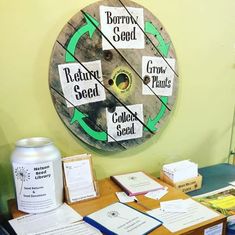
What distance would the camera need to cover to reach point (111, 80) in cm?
139

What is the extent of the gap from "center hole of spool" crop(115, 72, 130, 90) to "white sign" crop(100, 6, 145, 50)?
13 cm

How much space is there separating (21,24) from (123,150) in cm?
74

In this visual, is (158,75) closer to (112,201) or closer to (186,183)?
(186,183)

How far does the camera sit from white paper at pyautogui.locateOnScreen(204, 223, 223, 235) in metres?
1.07

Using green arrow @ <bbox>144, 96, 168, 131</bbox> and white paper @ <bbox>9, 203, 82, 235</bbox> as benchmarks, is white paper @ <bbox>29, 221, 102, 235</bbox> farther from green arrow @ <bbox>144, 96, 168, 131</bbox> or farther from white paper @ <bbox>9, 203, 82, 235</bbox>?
green arrow @ <bbox>144, 96, 168, 131</bbox>

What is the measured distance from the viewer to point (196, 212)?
1.13 meters

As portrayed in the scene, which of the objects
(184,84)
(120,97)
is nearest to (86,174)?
(120,97)

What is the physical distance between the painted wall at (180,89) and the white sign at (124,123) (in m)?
0.10

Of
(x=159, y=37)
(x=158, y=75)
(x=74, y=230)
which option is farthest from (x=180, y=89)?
(x=74, y=230)

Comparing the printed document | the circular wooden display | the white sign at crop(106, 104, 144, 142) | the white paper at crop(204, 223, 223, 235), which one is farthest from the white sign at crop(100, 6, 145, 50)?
the white paper at crop(204, 223, 223, 235)

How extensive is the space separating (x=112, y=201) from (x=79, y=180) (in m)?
0.16

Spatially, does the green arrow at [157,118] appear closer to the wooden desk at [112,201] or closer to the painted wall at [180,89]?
the painted wall at [180,89]

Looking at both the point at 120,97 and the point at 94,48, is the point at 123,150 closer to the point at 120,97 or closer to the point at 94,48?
the point at 120,97

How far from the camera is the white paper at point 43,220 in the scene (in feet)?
3.31
